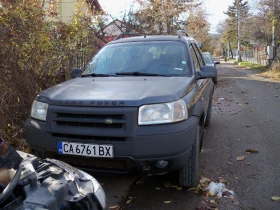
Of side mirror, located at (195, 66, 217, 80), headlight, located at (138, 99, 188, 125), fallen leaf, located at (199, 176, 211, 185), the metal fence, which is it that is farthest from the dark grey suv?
the metal fence

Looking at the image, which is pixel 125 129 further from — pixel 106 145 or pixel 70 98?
pixel 70 98

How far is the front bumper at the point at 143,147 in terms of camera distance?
2.69 metres

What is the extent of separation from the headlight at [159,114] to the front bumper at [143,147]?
0.05 metres

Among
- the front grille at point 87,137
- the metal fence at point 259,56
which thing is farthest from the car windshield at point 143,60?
the metal fence at point 259,56

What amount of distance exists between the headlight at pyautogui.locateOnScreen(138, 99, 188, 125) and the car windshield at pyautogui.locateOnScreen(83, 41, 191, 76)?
1044mm

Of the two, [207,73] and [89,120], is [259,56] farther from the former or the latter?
[89,120]

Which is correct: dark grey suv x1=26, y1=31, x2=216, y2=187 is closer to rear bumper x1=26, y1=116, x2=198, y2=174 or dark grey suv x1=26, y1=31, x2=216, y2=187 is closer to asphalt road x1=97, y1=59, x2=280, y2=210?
rear bumper x1=26, y1=116, x2=198, y2=174

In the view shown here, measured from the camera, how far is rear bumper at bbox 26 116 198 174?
2686 millimetres

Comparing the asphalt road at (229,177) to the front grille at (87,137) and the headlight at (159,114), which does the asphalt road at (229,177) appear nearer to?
the front grille at (87,137)

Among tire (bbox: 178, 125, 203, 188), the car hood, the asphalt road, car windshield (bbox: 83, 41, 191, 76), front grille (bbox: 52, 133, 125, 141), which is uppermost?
car windshield (bbox: 83, 41, 191, 76)

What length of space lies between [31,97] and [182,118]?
322 cm

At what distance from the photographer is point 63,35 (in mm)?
6684

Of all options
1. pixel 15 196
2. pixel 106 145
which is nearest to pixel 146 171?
pixel 106 145

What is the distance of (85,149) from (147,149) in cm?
61
